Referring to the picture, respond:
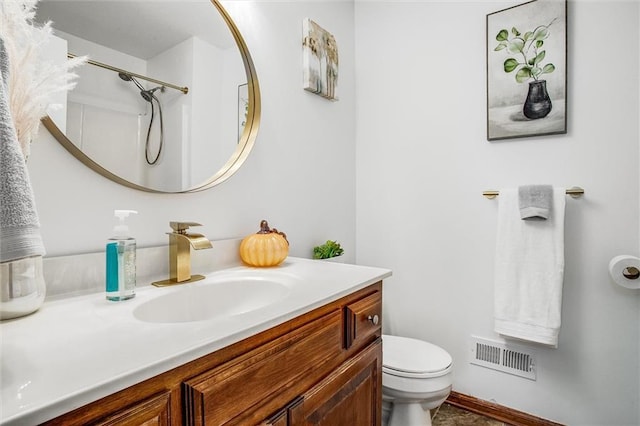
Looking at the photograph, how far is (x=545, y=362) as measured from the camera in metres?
1.55

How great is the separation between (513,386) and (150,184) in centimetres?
179

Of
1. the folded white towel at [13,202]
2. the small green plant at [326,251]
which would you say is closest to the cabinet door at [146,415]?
the folded white towel at [13,202]

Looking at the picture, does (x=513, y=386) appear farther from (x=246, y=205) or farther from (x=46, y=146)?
(x=46, y=146)

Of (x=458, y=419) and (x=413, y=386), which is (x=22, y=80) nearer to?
(x=413, y=386)

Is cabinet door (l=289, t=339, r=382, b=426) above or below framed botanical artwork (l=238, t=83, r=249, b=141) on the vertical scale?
below

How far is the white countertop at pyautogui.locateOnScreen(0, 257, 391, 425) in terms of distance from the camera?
0.39 meters

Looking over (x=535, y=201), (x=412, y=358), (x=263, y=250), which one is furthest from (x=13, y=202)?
(x=535, y=201)

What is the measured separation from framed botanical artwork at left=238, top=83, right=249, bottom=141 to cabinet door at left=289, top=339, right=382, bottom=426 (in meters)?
0.91

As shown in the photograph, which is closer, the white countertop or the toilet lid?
the white countertop

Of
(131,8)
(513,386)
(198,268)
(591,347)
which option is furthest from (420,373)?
(131,8)

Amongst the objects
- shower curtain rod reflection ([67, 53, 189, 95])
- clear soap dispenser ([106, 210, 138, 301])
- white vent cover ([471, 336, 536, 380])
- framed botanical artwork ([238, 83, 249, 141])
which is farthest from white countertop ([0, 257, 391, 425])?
white vent cover ([471, 336, 536, 380])

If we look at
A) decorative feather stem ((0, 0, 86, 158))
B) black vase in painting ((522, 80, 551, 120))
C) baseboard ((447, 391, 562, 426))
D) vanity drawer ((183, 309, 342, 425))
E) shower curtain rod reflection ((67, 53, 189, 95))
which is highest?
black vase in painting ((522, 80, 551, 120))

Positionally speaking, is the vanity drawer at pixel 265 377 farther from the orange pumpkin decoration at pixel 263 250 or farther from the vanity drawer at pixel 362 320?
the orange pumpkin decoration at pixel 263 250

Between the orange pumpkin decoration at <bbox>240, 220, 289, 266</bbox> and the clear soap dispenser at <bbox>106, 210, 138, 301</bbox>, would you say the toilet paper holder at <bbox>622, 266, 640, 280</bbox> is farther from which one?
the clear soap dispenser at <bbox>106, 210, 138, 301</bbox>
